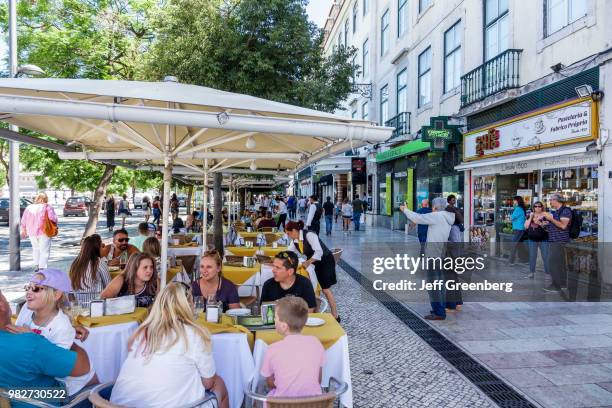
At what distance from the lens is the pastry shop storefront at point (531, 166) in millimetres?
9820

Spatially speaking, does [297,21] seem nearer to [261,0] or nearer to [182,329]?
[261,0]

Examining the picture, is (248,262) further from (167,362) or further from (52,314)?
(167,362)

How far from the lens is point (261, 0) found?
1315cm

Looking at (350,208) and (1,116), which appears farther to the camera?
(350,208)

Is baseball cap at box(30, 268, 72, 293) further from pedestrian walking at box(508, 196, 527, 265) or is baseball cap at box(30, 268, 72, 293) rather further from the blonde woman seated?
Answer: pedestrian walking at box(508, 196, 527, 265)

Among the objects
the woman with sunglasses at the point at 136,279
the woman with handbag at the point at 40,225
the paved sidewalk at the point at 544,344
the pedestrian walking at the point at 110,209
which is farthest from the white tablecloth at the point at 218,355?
the pedestrian walking at the point at 110,209

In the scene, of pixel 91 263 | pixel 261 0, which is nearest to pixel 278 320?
pixel 91 263

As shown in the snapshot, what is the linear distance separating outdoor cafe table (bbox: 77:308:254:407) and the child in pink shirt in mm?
523

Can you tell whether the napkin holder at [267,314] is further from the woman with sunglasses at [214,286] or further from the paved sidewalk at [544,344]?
the paved sidewalk at [544,344]

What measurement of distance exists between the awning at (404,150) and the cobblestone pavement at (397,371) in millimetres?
11660

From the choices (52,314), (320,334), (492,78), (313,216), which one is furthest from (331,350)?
(313,216)

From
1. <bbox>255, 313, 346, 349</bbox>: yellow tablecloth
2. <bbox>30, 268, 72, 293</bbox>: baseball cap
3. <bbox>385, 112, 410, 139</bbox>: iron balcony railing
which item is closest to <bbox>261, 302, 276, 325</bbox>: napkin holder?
<bbox>255, 313, 346, 349</bbox>: yellow tablecloth

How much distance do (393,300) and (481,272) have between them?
3.66 metres

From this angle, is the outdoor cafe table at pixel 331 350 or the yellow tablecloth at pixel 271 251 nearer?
the outdoor cafe table at pixel 331 350
